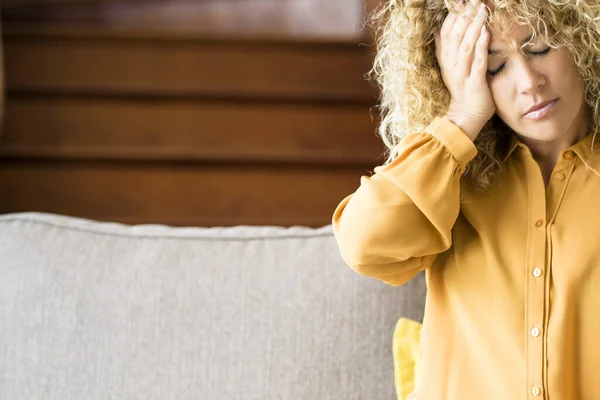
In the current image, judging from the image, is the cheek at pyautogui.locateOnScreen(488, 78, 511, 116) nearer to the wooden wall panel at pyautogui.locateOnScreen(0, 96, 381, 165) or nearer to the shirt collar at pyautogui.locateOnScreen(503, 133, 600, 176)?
the shirt collar at pyautogui.locateOnScreen(503, 133, 600, 176)

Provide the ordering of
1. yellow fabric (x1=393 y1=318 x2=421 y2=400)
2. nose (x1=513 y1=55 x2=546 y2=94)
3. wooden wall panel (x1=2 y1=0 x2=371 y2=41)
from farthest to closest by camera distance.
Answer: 1. wooden wall panel (x1=2 y1=0 x2=371 y2=41)
2. yellow fabric (x1=393 y1=318 x2=421 y2=400)
3. nose (x1=513 y1=55 x2=546 y2=94)

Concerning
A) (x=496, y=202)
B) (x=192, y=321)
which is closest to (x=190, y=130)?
(x=192, y=321)

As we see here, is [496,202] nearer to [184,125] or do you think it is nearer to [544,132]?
A: [544,132]

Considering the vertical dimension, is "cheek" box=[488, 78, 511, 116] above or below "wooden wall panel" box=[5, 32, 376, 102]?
below

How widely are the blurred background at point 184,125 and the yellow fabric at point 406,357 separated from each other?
1.44 metres

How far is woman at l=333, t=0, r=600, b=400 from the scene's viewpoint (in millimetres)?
1086

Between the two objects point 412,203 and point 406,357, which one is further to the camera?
point 406,357

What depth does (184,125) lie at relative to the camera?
2861 millimetres

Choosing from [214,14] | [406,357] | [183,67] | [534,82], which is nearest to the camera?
[534,82]

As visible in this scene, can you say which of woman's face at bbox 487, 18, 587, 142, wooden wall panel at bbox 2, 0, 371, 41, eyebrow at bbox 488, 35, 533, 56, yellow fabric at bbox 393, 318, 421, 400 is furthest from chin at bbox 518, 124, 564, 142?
wooden wall panel at bbox 2, 0, 371, 41

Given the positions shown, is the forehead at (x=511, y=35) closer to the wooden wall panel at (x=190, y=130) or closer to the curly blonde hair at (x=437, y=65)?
the curly blonde hair at (x=437, y=65)

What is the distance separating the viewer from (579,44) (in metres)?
1.11

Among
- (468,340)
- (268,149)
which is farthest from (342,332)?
(268,149)

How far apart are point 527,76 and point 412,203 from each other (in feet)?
0.74
